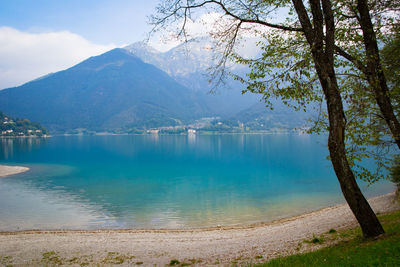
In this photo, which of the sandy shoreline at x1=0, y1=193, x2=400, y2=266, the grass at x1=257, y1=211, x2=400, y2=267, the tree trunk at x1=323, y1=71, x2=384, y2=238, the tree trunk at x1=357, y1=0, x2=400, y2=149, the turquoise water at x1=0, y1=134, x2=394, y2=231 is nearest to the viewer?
the grass at x1=257, y1=211, x2=400, y2=267

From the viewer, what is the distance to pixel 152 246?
15156mm

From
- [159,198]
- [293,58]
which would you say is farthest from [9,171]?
[293,58]

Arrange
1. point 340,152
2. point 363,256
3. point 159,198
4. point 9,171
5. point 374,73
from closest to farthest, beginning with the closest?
1. point 363,256
2. point 340,152
3. point 374,73
4. point 159,198
5. point 9,171

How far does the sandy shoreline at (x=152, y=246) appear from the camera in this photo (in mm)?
11922

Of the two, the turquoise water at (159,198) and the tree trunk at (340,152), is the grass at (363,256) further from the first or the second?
the turquoise water at (159,198)

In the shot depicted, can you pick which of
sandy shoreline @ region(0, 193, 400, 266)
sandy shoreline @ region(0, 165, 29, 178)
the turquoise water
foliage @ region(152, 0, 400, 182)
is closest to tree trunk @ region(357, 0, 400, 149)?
foliage @ region(152, 0, 400, 182)

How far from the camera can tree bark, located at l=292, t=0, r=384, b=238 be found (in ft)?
27.7

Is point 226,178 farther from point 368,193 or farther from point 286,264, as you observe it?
point 286,264

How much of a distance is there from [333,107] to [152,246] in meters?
11.1

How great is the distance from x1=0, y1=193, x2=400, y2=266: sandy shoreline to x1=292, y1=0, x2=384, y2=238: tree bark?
3263mm

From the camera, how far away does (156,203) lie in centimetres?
2992

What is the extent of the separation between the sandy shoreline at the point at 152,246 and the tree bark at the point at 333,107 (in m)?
3.26

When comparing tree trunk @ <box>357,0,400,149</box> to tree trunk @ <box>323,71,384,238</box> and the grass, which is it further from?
the grass

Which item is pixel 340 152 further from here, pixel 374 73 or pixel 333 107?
pixel 374 73
